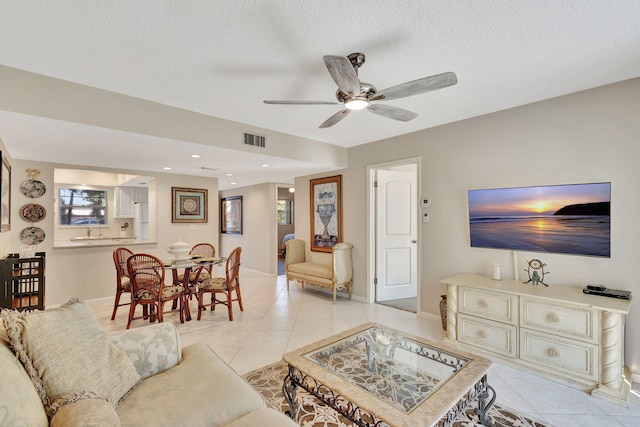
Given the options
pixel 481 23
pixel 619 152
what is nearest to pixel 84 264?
pixel 481 23

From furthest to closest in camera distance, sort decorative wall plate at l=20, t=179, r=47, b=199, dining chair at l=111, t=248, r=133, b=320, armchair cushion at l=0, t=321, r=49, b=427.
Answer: decorative wall plate at l=20, t=179, r=47, b=199 → dining chair at l=111, t=248, r=133, b=320 → armchair cushion at l=0, t=321, r=49, b=427

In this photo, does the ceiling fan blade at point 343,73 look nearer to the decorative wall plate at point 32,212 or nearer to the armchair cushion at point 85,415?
the armchair cushion at point 85,415

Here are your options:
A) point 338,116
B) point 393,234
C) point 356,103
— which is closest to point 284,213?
point 393,234

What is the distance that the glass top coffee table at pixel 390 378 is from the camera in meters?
1.40

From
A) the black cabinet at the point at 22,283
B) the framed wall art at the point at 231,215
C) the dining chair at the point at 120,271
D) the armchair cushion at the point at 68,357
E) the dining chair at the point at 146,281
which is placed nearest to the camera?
the armchair cushion at the point at 68,357

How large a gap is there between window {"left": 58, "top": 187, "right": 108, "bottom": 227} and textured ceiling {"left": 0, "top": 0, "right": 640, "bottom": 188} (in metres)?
4.16

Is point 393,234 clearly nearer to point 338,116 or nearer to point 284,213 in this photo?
point 338,116

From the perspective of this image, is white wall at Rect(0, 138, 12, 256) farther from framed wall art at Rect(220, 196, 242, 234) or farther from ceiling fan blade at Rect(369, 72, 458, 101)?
framed wall art at Rect(220, 196, 242, 234)

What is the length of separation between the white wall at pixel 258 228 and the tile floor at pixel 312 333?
40.2 inches

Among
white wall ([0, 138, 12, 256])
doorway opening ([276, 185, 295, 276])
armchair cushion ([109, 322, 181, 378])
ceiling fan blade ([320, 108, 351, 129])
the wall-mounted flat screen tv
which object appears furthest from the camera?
doorway opening ([276, 185, 295, 276])

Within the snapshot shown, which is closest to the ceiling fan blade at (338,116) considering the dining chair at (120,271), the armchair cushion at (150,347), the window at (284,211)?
the armchair cushion at (150,347)

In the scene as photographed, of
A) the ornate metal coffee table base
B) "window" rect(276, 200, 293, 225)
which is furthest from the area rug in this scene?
"window" rect(276, 200, 293, 225)

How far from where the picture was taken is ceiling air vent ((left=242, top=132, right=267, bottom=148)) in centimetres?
351

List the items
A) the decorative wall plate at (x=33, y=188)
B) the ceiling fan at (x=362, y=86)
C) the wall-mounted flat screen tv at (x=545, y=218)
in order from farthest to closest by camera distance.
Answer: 1. the decorative wall plate at (x=33, y=188)
2. the wall-mounted flat screen tv at (x=545, y=218)
3. the ceiling fan at (x=362, y=86)
